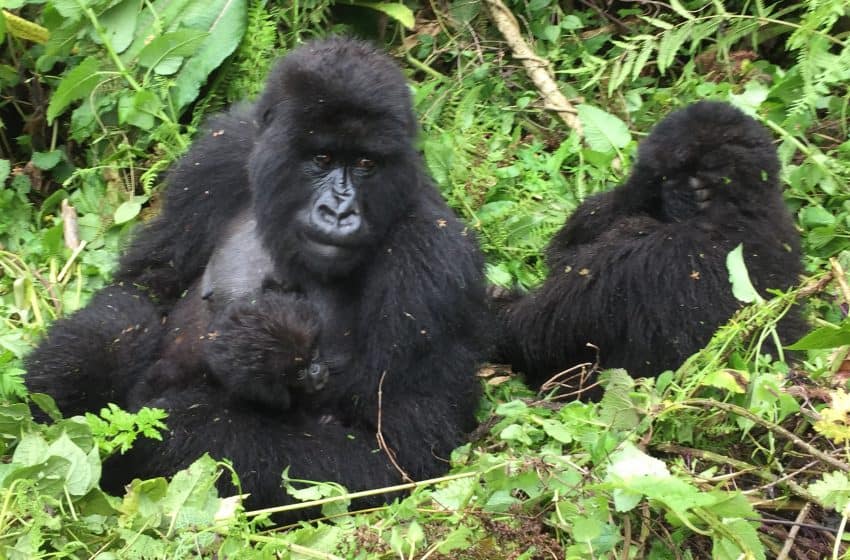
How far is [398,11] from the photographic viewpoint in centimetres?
540

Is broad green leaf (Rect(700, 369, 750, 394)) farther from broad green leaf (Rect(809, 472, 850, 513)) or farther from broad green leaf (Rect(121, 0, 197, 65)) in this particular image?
broad green leaf (Rect(121, 0, 197, 65))

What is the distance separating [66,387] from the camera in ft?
11.8

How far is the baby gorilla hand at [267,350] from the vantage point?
11.1 feet

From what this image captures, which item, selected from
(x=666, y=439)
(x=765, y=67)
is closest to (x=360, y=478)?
(x=666, y=439)

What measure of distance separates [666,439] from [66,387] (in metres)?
1.95

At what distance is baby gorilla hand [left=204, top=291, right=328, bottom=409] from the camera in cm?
337

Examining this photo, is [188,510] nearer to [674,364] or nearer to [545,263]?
[674,364]

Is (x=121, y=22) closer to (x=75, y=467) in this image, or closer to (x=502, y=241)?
(x=502, y=241)

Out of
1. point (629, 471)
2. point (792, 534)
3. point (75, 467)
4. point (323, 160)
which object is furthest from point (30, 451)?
point (792, 534)

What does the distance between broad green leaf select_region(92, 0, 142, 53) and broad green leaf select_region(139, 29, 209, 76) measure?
0.17m

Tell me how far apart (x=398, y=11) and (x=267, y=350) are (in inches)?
102

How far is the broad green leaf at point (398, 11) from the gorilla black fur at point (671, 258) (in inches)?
63.4

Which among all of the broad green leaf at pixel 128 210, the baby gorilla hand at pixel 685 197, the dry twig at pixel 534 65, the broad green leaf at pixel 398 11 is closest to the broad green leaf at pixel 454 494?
the baby gorilla hand at pixel 685 197

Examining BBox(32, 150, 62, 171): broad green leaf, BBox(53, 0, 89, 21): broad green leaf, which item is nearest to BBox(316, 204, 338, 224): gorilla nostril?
BBox(53, 0, 89, 21): broad green leaf
